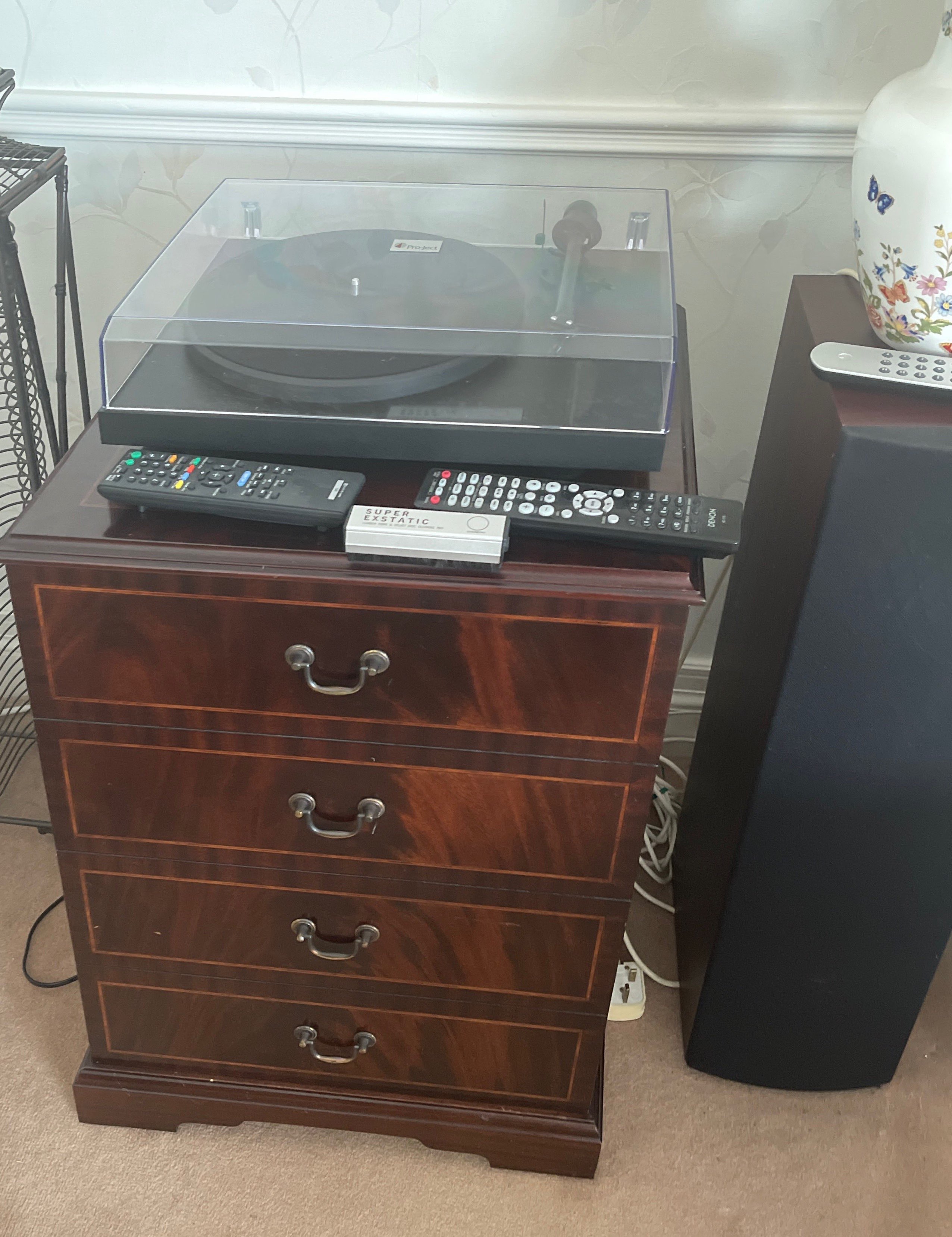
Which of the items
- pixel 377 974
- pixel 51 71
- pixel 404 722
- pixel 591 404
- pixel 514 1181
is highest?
pixel 51 71

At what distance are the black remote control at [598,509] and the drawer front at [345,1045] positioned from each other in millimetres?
546

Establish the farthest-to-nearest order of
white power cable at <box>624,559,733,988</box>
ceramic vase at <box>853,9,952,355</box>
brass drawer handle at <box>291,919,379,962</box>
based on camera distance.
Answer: white power cable at <box>624,559,733,988</box> < brass drawer handle at <box>291,919,379,962</box> < ceramic vase at <box>853,9,952,355</box>

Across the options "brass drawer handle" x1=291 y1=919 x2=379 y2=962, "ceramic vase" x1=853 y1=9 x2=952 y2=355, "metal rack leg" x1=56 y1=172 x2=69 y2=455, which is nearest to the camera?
"ceramic vase" x1=853 y1=9 x2=952 y2=355

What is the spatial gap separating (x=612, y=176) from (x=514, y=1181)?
3.76ft

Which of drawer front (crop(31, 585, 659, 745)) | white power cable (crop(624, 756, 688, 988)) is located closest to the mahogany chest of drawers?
drawer front (crop(31, 585, 659, 745))

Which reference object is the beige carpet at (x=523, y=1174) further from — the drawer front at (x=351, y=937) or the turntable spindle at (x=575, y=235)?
the turntable spindle at (x=575, y=235)

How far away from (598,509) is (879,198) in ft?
1.09

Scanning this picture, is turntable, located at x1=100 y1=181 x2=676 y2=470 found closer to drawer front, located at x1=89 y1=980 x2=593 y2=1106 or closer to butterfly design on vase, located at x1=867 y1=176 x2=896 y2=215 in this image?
butterfly design on vase, located at x1=867 y1=176 x2=896 y2=215

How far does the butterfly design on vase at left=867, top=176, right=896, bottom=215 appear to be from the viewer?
828 millimetres

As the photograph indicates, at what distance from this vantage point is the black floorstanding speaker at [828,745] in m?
0.86

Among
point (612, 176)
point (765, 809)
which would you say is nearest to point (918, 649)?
point (765, 809)

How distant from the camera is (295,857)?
0.99 meters

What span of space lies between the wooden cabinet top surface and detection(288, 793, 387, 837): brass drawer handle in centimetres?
23

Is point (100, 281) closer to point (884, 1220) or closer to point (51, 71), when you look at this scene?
point (51, 71)
